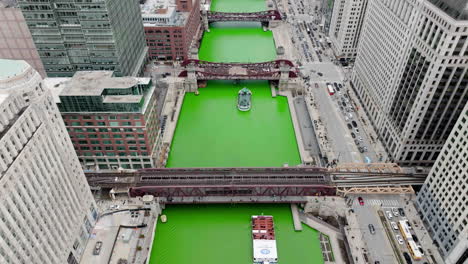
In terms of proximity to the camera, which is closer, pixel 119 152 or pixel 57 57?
pixel 119 152

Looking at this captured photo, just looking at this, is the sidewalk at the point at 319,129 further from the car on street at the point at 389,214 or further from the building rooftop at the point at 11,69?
the building rooftop at the point at 11,69

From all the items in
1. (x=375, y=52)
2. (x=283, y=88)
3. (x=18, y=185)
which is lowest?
(x=18, y=185)

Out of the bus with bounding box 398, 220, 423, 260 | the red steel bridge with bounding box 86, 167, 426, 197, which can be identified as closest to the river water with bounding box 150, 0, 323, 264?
the red steel bridge with bounding box 86, 167, 426, 197

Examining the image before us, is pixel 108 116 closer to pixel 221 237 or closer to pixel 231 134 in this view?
Answer: pixel 221 237

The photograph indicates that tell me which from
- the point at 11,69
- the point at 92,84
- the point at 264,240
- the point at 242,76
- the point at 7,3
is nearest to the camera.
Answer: the point at 11,69

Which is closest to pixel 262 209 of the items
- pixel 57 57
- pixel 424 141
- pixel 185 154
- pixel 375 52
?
pixel 185 154

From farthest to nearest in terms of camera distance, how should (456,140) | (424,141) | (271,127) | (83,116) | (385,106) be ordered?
(271,127), (385,106), (424,141), (83,116), (456,140)

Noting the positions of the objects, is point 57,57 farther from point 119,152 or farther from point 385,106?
point 385,106

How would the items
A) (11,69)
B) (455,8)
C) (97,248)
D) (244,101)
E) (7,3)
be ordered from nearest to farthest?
(11,69), (455,8), (97,248), (7,3), (244,101)

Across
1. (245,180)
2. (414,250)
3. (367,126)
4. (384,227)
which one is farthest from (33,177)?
(367,126)
